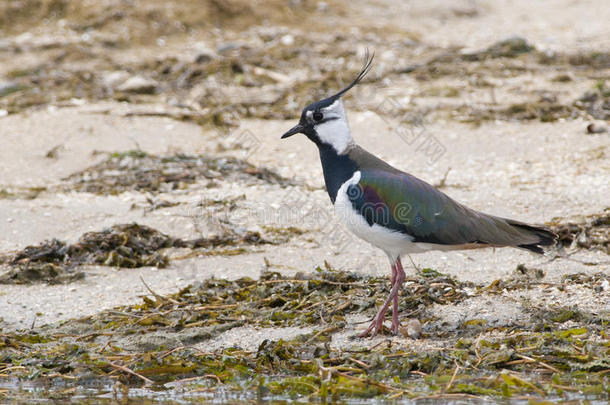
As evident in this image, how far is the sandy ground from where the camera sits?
22.7 feet

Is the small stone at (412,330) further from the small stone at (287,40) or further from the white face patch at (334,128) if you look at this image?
the small stone at (287,40)

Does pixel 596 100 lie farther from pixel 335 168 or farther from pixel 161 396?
pixel 161 396

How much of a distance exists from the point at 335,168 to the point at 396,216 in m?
0.58

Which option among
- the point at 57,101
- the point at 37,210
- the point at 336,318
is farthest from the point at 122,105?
the point at 336,318

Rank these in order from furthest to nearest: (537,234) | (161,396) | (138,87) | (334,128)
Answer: (138,87) < (334,128) < (537,234) < (161,396)

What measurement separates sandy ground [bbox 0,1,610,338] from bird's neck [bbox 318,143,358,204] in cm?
102

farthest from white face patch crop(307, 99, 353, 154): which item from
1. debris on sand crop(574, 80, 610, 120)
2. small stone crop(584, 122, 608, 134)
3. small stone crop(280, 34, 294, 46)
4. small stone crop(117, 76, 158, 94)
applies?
small stone crop(280, 34, 294, 46)

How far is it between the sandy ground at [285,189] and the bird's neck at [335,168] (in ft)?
3.35

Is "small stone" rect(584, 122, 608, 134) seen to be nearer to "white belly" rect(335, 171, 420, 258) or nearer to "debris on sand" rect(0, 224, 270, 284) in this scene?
"debris on sand" rect(0, 224, 270, 284)

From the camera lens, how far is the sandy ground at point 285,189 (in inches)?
272

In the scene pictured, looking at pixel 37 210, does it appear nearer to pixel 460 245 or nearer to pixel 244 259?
pixel 244 259

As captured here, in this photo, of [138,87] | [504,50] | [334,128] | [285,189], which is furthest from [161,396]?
[504,50]

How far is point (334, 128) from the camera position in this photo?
6000 mm

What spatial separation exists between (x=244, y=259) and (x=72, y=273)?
143 centimetres
